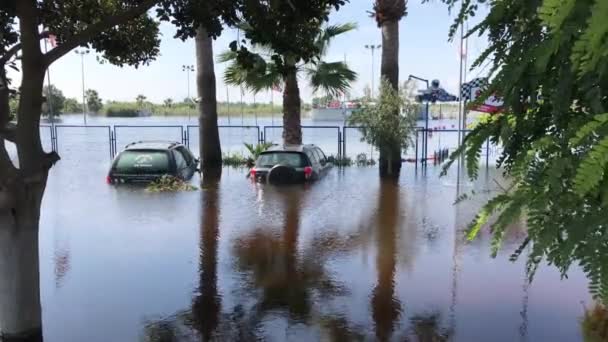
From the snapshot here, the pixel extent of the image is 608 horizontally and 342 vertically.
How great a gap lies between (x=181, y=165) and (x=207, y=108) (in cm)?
511

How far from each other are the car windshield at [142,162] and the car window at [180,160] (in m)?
0.36

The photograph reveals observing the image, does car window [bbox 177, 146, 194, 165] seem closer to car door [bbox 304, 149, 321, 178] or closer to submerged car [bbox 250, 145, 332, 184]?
submerged car [bbox 250, 145, 332, 184]

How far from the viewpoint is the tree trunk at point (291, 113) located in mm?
20406

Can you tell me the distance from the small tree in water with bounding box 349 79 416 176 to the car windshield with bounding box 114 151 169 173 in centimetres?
669

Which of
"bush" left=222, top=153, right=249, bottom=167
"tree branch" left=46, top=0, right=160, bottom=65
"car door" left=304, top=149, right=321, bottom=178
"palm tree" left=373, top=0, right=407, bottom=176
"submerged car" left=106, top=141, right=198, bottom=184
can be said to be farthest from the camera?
"bush" left=222, top=153, right=249, bottom=167

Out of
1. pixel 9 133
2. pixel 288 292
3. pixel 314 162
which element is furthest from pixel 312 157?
pixel 9 133

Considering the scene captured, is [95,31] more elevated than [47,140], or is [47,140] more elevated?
[95,31]

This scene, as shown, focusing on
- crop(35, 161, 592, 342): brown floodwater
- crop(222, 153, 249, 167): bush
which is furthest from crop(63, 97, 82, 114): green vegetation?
crop(35, 161, 592, 342): brown floodwater

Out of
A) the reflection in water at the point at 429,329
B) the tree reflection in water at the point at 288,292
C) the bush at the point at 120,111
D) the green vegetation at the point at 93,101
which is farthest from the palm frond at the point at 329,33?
the green vegetation at the point at 93,101

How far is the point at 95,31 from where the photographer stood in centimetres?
573

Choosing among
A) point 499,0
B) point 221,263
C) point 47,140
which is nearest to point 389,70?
point 221,263

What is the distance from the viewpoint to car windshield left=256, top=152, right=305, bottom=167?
16.0m

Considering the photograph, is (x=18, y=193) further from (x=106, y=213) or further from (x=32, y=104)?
(x=106, y=213)

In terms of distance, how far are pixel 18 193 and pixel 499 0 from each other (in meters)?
4.64
